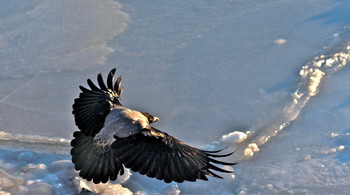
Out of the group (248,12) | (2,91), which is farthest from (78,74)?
(248,12)

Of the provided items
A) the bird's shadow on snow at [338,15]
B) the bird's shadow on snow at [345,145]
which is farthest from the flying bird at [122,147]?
the bird's shadow on snow at [338,15]

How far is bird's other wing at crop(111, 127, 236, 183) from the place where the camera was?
12.4ft

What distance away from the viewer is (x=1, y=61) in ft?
21.5

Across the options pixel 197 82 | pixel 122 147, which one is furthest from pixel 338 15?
pixel 122 147

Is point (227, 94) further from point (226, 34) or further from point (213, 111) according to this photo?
point (226, 34)

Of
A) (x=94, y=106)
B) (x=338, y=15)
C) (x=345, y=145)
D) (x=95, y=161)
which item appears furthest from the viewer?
(x=338, y=15)

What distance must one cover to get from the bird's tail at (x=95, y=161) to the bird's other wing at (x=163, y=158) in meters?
0.46

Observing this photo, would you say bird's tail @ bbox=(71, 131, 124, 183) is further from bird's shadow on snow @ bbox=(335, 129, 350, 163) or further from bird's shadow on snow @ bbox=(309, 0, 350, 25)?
bird's shadow on snow @ bbox=(309, 0, 350, 25)

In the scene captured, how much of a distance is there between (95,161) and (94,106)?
47 centimetres

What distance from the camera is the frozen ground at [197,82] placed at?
485cm

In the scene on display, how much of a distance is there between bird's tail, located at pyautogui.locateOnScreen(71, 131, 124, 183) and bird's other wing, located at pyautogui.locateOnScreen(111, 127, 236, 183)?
46cm

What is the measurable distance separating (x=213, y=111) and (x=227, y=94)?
34 centimetres

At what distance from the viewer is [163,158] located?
3.83 metres

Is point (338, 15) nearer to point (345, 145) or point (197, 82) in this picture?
point (197, 82)
